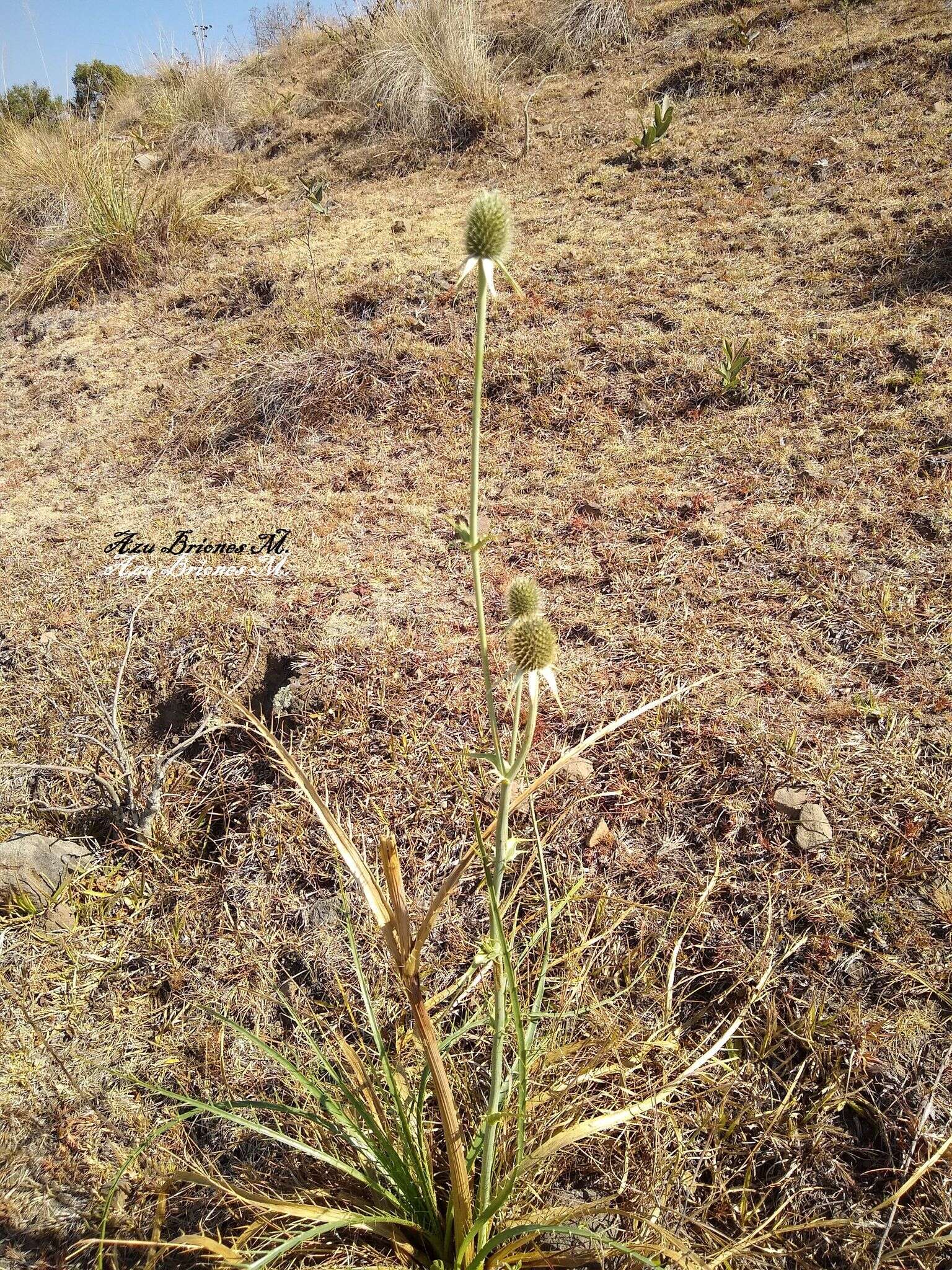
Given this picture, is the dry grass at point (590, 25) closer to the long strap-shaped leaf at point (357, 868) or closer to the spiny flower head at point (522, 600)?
the spiny flower head at point (522, 600)

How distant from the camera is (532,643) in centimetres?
110

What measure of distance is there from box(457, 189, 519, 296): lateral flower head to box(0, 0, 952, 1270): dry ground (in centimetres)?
154

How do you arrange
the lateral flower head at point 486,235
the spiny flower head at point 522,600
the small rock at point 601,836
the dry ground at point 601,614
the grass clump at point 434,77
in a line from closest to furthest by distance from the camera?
the lateral flower head at point 486,235 < the spiny flower head at point 522,600 < the dry ground at point 601,614 < the small rock at point 601,836 < the grass clump at point 434,77

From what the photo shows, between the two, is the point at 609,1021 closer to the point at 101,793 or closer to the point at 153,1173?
the point at 153,1173

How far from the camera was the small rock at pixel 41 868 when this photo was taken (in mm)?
2238

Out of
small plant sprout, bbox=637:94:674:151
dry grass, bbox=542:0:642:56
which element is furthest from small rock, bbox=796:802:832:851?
dry grass, bbox=542:0:642:56

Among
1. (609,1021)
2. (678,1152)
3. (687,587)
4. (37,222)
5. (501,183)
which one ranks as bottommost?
(678,1152)

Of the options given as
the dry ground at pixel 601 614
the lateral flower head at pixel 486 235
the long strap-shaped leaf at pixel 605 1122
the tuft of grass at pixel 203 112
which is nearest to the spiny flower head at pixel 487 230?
the lateral flower head at pixel 486 235

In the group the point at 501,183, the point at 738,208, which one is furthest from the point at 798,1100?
the point at 501,183

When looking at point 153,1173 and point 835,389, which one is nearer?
point 153,1173

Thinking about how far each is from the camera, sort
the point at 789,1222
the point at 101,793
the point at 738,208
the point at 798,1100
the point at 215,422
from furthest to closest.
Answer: the point at 738,208
the point at 215,422
the point at 101,793
the point at 798,1100
the point at 789,1222

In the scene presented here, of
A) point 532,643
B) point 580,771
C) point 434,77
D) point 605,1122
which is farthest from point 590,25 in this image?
point 605,1122

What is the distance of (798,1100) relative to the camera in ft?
5.11

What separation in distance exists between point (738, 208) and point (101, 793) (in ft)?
16.3
